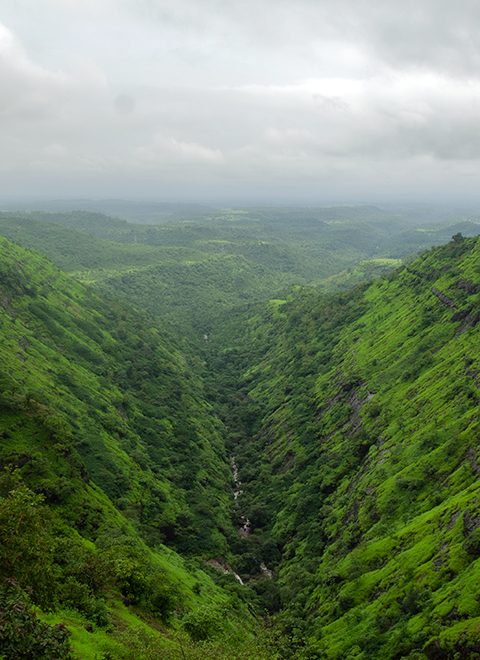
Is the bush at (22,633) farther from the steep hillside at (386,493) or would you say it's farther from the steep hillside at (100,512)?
the steep hillside at (386,493)

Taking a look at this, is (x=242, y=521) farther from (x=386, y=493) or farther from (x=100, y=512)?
(x=100, y=512)

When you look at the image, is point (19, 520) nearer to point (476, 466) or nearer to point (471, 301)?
point (476, 466)

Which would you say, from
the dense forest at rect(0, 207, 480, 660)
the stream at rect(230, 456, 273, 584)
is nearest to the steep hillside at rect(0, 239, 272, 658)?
the dense forest at rect(0, 207, 480, 660)

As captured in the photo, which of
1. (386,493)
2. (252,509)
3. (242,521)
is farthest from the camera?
(242,521)

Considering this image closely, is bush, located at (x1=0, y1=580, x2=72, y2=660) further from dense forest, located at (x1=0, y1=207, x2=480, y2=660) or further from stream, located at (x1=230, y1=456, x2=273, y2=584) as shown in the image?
stream, located at (x1=230, y1=456, x2=273, y2=584)

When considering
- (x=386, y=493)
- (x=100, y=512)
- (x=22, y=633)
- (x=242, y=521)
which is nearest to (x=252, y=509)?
(x=242, y=521)

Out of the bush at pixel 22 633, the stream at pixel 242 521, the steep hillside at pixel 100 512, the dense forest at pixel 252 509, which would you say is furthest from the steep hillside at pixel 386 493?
the bush at pixel 22 633
